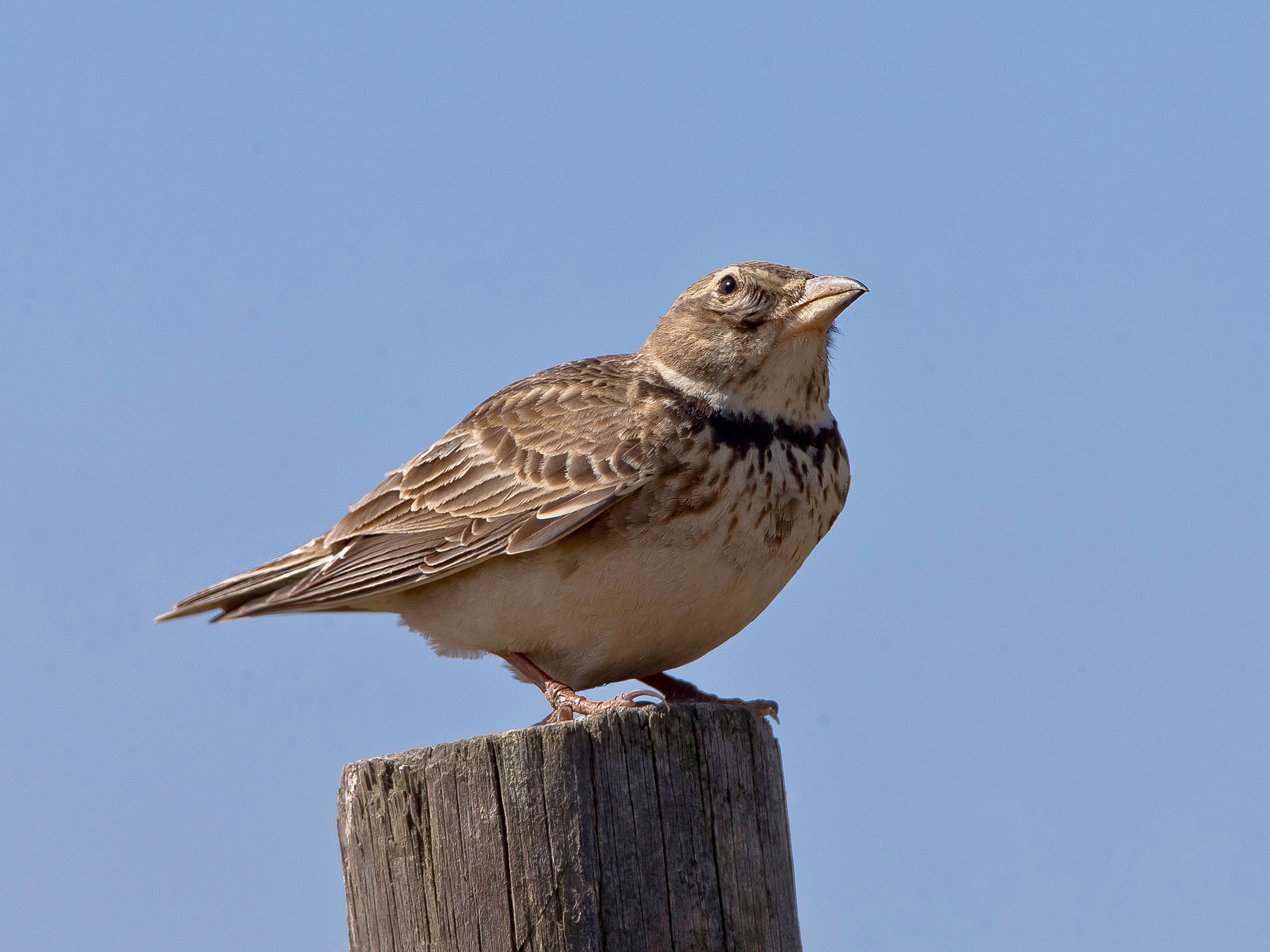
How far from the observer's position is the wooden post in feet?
13.1

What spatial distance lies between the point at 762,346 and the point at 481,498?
1602 mm

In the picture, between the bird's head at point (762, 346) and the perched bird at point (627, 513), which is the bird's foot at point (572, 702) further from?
the bird's head at point (762, 346)

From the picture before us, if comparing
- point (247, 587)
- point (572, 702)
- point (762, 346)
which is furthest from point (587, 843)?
point (247, 587)

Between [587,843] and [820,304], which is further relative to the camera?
[820,304]

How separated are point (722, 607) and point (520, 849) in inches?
89.0

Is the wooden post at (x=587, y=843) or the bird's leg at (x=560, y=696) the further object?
the bird's leg at (x=560, y=696)

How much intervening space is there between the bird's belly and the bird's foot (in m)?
0.28

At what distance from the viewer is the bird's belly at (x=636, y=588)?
5.95 meters

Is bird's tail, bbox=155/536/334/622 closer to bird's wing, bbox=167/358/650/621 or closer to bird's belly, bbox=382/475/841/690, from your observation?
bird's wing, bbox=167/358/650/621

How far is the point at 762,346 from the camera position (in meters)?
6.51

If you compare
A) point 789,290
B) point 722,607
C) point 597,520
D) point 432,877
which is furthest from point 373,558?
point 432,877

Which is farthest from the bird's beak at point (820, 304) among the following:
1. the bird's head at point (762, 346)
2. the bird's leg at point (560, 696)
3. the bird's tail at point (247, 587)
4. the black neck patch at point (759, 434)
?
the bird's tail at point (247, 587)

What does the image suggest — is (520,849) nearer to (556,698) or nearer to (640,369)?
(556,698)

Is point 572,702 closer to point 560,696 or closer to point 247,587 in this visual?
point 560,696
